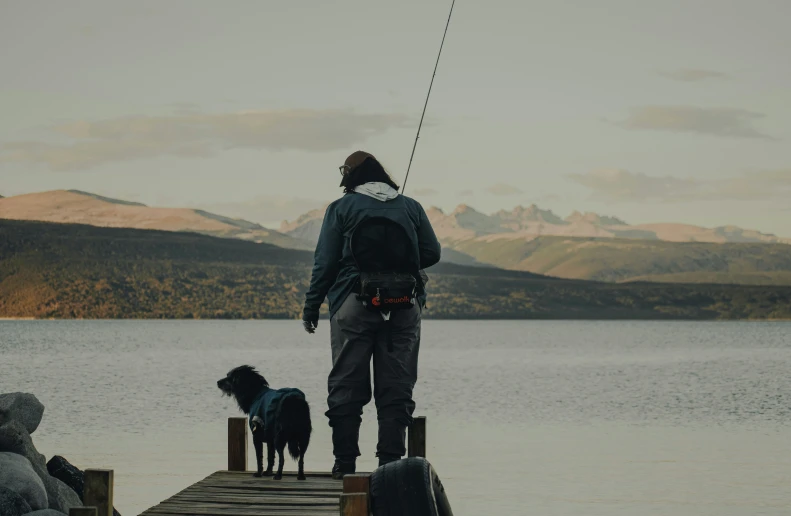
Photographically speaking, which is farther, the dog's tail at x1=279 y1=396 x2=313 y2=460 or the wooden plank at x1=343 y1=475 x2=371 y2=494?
the dog's tail at x1=279 y1=396 x2=313 y2=460

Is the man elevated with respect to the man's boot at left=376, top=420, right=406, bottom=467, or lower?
elevated

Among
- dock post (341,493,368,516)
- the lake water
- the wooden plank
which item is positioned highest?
the wooden plank

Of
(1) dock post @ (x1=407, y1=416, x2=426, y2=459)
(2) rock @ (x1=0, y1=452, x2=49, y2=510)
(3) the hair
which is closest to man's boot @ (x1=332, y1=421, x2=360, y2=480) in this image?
(1) dock post @ (x1=407, y1=416, x2=426, y2=459)

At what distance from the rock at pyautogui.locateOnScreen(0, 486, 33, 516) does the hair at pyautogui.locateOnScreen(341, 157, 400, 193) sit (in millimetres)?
3359

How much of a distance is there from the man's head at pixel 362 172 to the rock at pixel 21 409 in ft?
14.4

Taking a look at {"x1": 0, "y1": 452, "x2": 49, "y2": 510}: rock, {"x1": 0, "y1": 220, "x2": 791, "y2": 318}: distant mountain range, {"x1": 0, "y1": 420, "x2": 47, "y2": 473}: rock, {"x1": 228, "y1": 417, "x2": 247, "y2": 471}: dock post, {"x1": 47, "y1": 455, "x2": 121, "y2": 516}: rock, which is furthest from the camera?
{"x1": 0, "y1": 220, "x2": 791, "y2": 318}: distant mountain range

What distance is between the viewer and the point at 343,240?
298 inches

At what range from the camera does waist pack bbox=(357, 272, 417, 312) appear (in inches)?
291

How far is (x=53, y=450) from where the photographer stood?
21.5 m

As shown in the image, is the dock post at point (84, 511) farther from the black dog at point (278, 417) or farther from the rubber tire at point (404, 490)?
the black dog at point (278, 417)

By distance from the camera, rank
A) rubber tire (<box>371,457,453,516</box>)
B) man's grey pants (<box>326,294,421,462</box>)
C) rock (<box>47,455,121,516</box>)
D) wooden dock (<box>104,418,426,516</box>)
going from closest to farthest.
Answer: rubber tire (<box>371,457,453,516</box>)
man's grey pants (<box>326,294,421,462</box>)
wooden dock (<box>104,418,426,516</box>)
rock (<box>47,455,121,516</box>)

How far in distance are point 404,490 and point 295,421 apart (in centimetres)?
239

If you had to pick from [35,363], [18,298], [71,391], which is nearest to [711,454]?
[71,391]

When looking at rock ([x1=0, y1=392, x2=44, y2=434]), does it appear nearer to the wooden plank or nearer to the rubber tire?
the rubber tire
